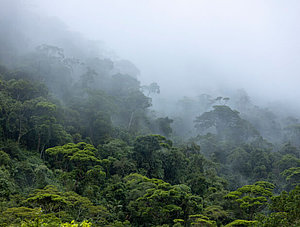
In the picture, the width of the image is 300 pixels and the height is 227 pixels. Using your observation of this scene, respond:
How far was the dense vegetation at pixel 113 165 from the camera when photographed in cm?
1638

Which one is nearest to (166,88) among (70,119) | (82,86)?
(82,86)

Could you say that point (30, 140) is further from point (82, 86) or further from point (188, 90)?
point (188, 90)

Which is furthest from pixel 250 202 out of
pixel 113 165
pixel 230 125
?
pixel 230 125

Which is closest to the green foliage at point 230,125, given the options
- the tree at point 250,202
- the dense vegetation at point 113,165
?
the dense vegetation at point 113,165

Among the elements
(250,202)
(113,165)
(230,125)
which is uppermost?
(230,125)

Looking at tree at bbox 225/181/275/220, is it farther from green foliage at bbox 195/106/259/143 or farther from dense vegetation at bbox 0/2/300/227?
green foliage at bbox 195/106/259/143

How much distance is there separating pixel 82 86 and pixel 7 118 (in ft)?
62.5

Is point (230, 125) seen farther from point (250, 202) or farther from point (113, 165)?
point (250, 202)

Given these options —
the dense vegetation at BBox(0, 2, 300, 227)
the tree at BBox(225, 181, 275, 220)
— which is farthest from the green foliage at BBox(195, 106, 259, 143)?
the tree at BBox(225, 181, 275, 220)

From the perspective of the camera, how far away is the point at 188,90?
3194 inches

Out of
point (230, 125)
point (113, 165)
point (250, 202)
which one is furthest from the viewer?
point (230, 125)

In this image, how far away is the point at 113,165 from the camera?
26531 mm

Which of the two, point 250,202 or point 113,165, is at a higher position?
point 250,202

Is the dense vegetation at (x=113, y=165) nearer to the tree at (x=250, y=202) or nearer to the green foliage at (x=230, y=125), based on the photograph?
the tree at (x=250, y=202)
